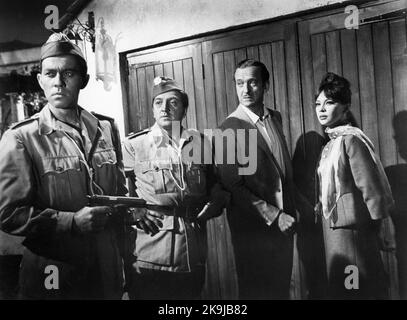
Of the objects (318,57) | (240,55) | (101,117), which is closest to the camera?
(318,57)

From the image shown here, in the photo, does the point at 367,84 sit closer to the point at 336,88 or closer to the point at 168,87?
the point at 336,88

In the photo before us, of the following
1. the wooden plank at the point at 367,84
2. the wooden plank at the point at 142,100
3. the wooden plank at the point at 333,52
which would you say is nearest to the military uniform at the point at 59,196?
the wooden plank at the point at 142,100

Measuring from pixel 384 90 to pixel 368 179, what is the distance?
0.52 m

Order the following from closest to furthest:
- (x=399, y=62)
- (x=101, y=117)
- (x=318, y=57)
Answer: (x=399, y=62), (x=318, y=57), (x=101, y=117)

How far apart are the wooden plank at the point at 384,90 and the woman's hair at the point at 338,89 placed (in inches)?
6.2

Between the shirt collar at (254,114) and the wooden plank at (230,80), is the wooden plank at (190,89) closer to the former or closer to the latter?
the wooden plank at (230,80)

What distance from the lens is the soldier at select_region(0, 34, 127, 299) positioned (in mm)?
2695

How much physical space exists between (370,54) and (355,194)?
815mm

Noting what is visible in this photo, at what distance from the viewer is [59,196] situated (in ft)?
8.87

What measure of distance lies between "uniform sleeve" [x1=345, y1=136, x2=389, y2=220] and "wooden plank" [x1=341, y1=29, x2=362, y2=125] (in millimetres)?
166

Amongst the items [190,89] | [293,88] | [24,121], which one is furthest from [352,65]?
[24,121]

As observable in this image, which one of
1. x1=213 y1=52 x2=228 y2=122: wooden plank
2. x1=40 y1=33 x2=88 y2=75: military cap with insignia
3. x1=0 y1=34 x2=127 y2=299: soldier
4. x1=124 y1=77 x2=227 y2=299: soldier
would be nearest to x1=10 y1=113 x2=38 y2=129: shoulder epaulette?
x1=0 y1=34 x2=127 y2=299: soldier

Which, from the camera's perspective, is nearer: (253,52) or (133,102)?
(253,52)
